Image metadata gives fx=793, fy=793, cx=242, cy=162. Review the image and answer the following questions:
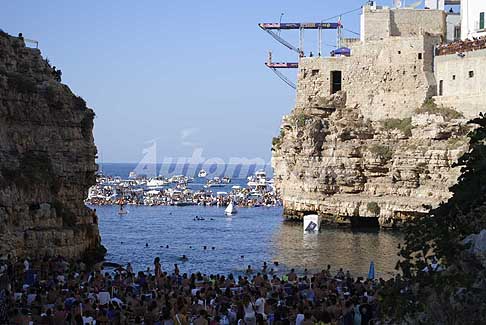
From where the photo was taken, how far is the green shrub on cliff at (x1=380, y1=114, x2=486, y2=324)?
33.1 ft

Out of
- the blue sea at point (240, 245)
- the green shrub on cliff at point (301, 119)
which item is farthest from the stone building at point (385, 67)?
the blue sea at point (240, 245)

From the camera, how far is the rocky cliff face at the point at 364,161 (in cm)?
4503

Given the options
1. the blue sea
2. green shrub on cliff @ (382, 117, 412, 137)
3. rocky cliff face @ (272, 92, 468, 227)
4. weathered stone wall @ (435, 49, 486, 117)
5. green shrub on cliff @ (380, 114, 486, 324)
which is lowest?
the blue sea

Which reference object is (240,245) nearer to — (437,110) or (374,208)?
(374,208)

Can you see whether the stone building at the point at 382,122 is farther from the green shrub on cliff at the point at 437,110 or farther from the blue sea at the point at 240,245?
the blue sea at the point at 240,245

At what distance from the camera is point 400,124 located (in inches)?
1923

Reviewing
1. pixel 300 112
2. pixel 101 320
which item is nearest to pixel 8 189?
pixel 101 320

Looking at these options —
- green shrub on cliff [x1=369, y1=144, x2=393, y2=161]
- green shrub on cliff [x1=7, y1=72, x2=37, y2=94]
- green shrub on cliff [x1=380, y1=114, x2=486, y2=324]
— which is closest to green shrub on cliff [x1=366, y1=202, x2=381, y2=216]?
green shrub on cliff [x1=369, y1=144, x2=393, y2=161]

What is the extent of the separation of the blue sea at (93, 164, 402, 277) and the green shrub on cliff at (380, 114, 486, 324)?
13.0 metres

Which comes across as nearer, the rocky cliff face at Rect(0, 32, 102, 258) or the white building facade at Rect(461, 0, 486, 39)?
the rocky cliff face at Rect(0, 32, 102, 258)

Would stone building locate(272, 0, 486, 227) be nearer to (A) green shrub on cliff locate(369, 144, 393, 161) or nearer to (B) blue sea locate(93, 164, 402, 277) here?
(A) green shrub on cliff locate(369, 144, 393, 161)

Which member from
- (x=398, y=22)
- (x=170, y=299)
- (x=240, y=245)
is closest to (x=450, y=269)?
(x=170, y=299)

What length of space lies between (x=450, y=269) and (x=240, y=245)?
3277 centimetres

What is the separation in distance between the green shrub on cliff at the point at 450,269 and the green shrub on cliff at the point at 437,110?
3018cm
